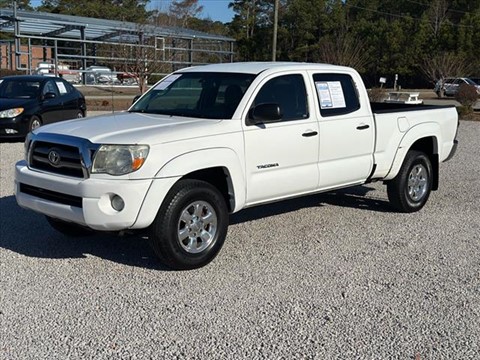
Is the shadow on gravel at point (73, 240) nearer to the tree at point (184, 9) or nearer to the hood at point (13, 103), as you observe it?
the hood at point (13, 103)

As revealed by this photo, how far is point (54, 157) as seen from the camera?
214 inches

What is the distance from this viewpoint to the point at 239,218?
7453 millimetres

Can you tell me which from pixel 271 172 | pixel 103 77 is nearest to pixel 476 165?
pixel 271 172

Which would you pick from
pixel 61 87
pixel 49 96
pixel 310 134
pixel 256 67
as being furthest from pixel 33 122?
pixel 310 134

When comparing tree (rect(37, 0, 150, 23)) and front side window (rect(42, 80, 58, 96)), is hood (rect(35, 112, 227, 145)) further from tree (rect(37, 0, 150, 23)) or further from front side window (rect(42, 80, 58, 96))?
tree (rect(37, 0, 150, 23))

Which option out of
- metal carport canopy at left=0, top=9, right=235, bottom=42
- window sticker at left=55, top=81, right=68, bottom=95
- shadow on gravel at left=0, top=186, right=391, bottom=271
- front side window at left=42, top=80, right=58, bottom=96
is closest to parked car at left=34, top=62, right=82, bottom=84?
metal carport canopy at left=0, top=9, right=235, bottom=42

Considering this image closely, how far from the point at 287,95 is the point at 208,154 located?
1396 mm

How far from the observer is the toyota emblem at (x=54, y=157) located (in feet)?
17.7

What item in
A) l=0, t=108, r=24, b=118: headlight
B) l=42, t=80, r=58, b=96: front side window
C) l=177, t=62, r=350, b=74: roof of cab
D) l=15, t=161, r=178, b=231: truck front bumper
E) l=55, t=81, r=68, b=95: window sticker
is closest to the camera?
l=15, t=161, r=178, b=231: truck front bumper

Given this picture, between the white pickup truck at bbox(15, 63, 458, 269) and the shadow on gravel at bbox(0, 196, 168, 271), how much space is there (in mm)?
221

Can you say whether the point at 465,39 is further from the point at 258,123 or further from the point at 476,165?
the point at 258,123

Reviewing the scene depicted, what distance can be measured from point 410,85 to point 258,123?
62279 millimetres

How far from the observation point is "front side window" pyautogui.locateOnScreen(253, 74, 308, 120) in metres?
6.26

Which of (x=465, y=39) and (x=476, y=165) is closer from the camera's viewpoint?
(x=476, y=165)
